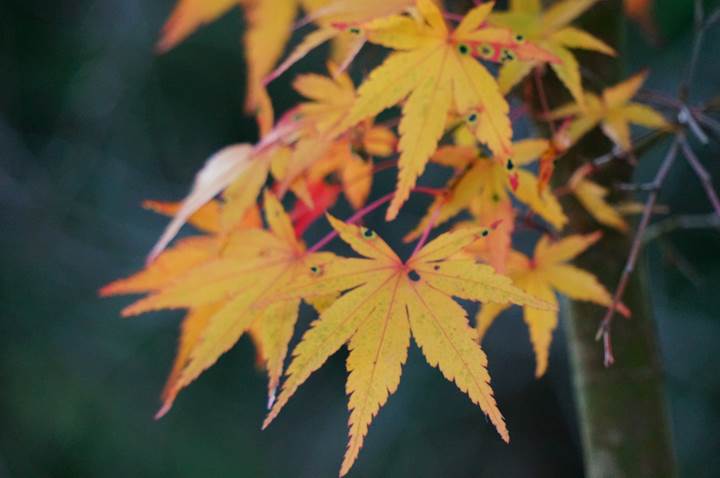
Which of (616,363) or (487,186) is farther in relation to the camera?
(616,363)

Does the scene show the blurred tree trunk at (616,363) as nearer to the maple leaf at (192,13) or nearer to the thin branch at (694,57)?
the thin branch at (694,57)

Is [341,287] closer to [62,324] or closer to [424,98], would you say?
[424,98]

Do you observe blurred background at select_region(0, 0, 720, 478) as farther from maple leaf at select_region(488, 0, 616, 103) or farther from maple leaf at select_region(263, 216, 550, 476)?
maple leaf at select_region(263, 216, 550, 476)

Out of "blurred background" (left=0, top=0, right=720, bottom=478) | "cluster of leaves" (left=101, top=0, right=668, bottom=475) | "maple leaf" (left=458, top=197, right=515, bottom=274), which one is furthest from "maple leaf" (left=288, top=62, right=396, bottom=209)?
"blurred background" (left=0, top=0, right=720, bottom=478)

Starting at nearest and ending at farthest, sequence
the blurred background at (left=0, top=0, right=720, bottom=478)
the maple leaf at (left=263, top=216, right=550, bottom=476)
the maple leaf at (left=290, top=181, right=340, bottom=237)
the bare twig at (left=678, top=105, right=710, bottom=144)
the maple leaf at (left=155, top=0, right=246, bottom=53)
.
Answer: the maple leaf at (left=263, top=216, right=550, bottom=476), the bare twig at (left=678, top=105, right=710, bottom=144), the maple leaf at (left=290, top=181, right=340, bottom=237), the maple leaf at (left=155, top=0, right=246, bottom=53), the blurred background at (left=0, top=0, right=720, bottom=478)

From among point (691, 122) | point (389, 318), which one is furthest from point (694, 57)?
point (389, 318)

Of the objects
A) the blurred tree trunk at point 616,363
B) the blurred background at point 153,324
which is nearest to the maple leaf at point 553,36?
the blurred tree trunk at point 616,363

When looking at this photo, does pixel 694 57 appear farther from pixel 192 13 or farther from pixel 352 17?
pixel 192 13
